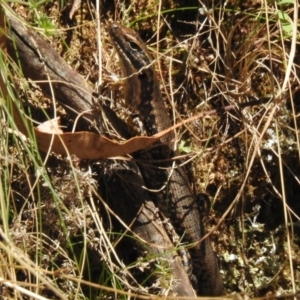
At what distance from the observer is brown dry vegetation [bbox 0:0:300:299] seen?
2561 millimetres

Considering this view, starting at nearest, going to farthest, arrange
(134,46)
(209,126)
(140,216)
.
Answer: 1. (140,216)
2. (134,46)
3. (209,126)

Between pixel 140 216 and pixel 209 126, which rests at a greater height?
pixel 209 126

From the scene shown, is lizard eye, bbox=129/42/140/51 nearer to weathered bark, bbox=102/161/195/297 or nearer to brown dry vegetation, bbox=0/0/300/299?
brown dry vegetation, bbox=0/0/300/299

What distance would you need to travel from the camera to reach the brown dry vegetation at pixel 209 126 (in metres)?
2.56

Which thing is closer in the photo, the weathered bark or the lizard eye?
the weathered bark

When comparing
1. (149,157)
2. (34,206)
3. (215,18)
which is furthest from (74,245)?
(215,18)

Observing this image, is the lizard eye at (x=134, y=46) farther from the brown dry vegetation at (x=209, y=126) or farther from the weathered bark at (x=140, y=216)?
the weathered bark at (x=140, y=216)

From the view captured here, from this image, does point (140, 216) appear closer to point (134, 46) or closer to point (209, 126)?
point (209, 126)

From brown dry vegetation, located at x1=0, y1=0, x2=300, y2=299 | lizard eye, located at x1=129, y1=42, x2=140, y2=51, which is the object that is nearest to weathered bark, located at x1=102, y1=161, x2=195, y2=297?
brown dry vegetation, located at x1=0, y1=0, x2=300, y2=299

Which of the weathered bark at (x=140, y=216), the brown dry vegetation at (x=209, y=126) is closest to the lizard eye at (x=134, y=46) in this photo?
the brown dry vegetation at (x=209, y=126)

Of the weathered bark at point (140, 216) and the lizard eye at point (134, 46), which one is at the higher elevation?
the lizard eye at point (134, 46)

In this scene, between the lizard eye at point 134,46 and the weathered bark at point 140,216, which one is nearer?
the weathered bark at point 140,216

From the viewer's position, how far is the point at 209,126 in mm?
2975

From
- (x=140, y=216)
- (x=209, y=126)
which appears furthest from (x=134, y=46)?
(x=140, y=216)
